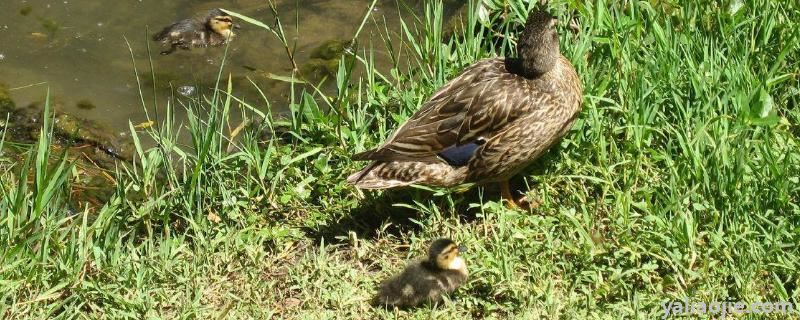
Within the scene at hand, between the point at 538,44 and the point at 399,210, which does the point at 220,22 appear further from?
the point at 538,44

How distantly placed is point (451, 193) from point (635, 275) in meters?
1.07

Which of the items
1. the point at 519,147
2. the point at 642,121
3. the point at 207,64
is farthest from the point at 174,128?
the point at 642,121

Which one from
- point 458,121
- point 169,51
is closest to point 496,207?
point 458,121

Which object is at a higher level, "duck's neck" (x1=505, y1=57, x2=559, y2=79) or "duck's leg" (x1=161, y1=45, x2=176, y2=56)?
"duck's neck" (x1=505, y1=57, x2=559, y2=79)

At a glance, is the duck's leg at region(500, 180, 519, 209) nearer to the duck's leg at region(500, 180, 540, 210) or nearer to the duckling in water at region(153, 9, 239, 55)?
the duck's leg at region(500, 180, 540, 210)

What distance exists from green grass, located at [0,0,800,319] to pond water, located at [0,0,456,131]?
1105mm

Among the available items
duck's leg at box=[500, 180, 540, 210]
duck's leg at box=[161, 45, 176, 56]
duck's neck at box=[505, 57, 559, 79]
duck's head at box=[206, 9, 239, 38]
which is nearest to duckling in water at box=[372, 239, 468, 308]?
duck's leg at box=[500, 180, 540, 210]

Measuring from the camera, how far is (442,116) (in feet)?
17.9

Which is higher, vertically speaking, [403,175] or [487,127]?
[487,127]

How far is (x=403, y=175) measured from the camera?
5.34 m

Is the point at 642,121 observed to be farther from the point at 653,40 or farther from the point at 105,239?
the point at 105,239

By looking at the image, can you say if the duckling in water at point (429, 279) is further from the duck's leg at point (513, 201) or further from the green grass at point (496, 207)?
the duck's leg at point (513, 201)

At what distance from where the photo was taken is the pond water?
7.25 metres

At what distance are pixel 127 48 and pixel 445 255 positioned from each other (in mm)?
3790
